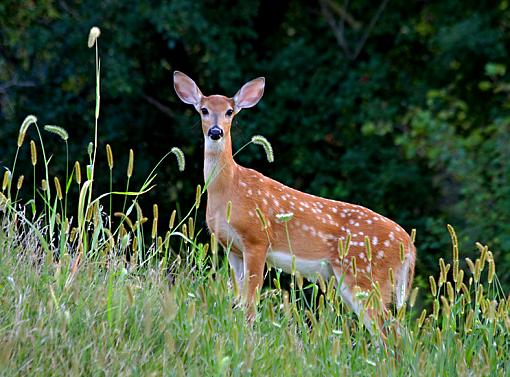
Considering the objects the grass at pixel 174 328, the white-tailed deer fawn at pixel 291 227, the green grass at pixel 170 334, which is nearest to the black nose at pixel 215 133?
the white-tailed deer fawn at pixel 291 227

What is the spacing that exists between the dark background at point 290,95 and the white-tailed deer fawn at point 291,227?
5.01m

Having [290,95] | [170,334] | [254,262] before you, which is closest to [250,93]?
[254,262]

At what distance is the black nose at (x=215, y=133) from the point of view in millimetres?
7688

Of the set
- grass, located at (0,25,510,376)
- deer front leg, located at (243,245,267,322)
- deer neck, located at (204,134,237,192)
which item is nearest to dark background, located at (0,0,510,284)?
deer neck, located at (204,134,237,192)

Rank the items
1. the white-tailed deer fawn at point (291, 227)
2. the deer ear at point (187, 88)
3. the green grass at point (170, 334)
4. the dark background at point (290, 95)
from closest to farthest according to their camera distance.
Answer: the green grass at point (170, 334) → the white-tailed deer fawn at point (291, 227) → the deer ear at point (187, 88) → the dark background at point (290, 95)

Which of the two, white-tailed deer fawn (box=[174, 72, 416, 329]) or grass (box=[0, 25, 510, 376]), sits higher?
grass (box=[0, 25, 510, 376])

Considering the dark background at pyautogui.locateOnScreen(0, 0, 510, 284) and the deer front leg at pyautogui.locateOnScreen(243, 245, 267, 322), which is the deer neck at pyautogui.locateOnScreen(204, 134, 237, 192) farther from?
the dark background at pyautogui.locateOnScreen(0, 0, 510, 284)

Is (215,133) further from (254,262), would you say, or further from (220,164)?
(254,262)

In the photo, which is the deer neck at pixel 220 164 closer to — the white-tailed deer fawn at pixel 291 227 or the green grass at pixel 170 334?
the white-tailed deer fawn at pixel 291 227

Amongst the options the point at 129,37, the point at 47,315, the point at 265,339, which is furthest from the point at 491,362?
the point at 129,37

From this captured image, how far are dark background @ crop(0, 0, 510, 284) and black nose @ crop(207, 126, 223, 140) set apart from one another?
18.0 ft

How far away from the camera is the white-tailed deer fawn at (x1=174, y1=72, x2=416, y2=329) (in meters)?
7.66

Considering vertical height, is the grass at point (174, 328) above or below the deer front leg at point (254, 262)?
above

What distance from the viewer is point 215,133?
302 inches
